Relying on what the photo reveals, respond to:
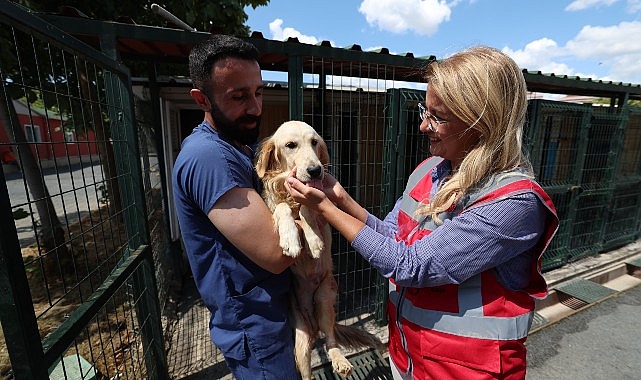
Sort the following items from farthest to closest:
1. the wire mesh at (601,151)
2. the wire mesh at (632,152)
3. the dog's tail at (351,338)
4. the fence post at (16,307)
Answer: the wire mesh at (632,152)
the wire mesh at (601,151)
the dog's tail at (351,338)
the fence post at (16,307)

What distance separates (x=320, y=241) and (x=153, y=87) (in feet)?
12.2

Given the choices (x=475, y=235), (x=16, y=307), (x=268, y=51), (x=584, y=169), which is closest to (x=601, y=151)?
(x=584, y=169)

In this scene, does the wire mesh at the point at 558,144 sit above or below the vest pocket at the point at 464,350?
above

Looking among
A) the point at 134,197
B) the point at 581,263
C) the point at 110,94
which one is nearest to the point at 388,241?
the point at 134,197

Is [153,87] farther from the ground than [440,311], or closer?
farther from the ground

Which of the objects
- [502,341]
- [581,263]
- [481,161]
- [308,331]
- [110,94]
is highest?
[110,94]

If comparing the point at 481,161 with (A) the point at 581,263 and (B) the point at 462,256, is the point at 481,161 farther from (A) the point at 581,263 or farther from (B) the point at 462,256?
(A) the point at 581,263

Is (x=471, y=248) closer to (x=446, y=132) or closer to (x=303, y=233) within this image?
(x=446, y=132)

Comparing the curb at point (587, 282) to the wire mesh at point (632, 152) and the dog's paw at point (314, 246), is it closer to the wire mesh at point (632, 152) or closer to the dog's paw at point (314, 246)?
the wire mesh at point (632, 152)

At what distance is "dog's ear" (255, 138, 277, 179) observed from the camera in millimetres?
1750

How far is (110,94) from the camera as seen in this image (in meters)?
2.27

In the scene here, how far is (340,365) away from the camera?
2.11m

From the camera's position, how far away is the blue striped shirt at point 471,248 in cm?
124

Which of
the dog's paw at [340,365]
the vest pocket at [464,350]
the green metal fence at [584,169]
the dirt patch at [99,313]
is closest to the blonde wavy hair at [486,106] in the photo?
the vest pocket at [464,350]
